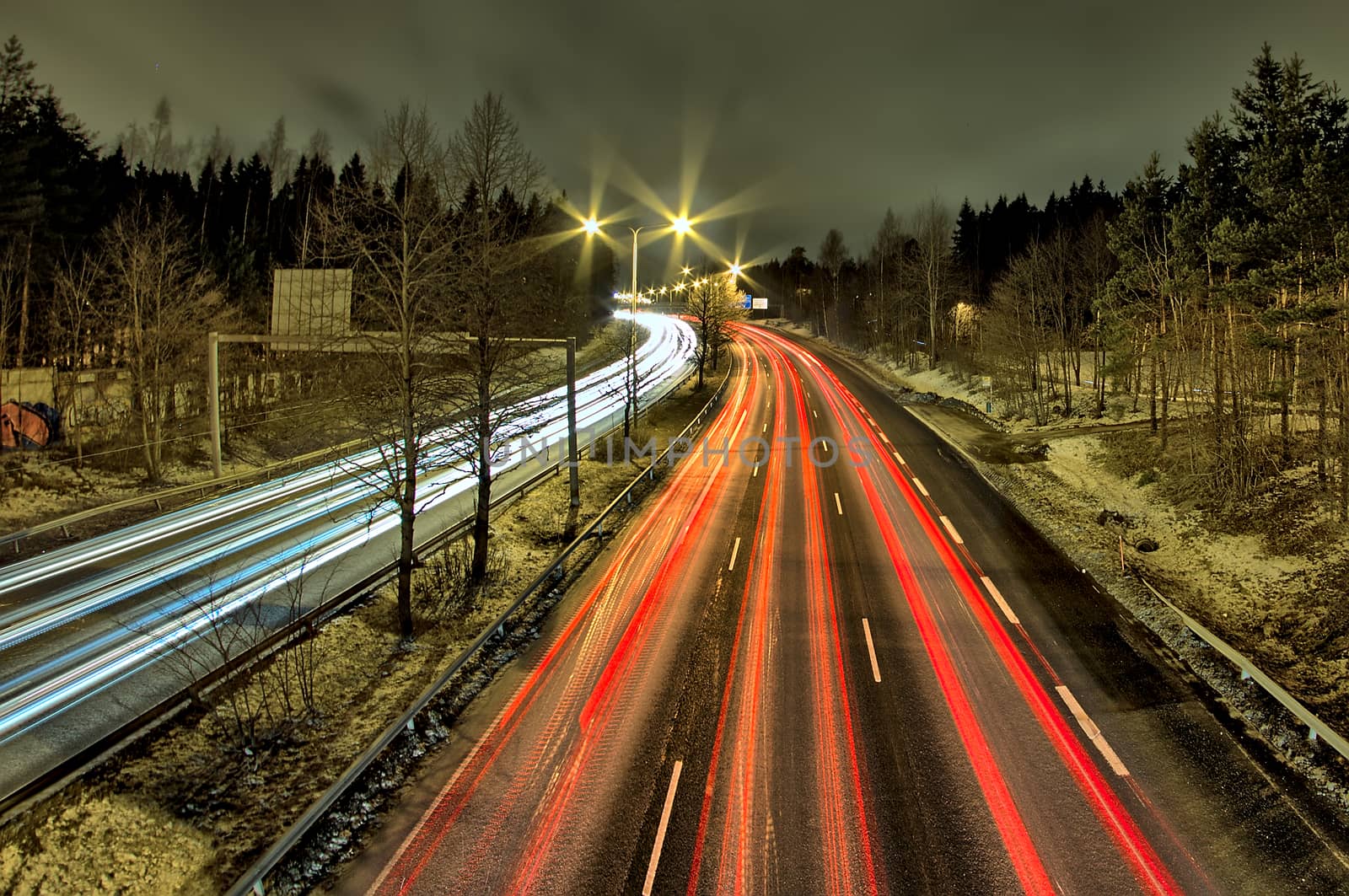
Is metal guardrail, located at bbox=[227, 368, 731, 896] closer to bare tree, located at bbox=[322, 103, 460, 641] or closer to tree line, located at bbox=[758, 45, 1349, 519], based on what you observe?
bare tree, located at bbox=[322, 103, 460, 641]

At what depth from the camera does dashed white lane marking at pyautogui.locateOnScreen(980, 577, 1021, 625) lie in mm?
14149

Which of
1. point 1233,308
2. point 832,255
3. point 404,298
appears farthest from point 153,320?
point 832,255

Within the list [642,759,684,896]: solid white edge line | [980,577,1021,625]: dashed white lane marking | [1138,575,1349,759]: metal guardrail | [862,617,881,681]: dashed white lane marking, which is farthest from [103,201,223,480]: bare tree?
[1138,575,1349,759]: metal guardrail

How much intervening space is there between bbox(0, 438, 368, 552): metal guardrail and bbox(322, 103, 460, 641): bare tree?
1.06m

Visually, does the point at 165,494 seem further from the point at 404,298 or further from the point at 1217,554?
the point at 1217,554

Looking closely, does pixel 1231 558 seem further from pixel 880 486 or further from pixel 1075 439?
pixel 1075 439

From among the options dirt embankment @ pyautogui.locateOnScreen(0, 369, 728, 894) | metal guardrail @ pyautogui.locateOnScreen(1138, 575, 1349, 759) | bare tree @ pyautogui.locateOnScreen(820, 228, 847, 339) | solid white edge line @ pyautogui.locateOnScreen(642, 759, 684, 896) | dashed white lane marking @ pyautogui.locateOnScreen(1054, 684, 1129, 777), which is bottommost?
solid white edge line @ pyautogui.locateOnScreen(642, 759, 684, 896)

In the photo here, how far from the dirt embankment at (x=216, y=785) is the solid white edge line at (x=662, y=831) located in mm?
4167

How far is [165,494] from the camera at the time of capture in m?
20.4

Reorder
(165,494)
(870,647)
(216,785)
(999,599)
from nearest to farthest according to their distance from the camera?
(216,785) → (870,647) → (999,599) → (165,494)

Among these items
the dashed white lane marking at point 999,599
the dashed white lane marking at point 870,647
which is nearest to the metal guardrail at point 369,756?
the dashed white lane marking at point 870,647

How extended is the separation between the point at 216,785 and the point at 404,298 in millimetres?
7900

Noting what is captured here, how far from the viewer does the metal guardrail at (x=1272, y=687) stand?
29.8 feet

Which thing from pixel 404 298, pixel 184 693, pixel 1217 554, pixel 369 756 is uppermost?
pixel 404 298
